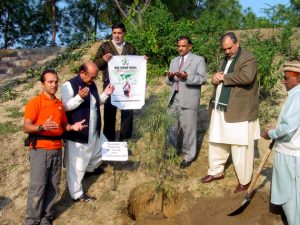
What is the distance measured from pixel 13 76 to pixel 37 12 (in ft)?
32.7

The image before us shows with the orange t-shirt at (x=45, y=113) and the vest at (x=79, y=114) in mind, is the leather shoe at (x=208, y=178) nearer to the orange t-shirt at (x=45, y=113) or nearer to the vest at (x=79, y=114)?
the vest at (x=79, y=114)

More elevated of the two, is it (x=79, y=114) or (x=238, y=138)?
(x=79, y=114)

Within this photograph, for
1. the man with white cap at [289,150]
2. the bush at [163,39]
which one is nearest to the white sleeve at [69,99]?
the man with white cap at [289,150]

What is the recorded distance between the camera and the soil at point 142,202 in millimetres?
4594

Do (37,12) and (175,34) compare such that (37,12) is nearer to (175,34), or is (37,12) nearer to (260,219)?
(175,34)

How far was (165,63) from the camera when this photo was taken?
8820mm

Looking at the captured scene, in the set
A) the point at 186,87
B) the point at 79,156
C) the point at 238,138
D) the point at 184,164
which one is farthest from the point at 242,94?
the point at 79,156

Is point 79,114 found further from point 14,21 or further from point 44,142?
point 14,21

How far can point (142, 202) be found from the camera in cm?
506

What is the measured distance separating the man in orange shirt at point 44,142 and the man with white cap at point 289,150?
6.90 ft

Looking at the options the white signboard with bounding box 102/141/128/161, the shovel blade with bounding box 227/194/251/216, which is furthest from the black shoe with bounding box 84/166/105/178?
the shovel blade with bounding box 227/194/251/216

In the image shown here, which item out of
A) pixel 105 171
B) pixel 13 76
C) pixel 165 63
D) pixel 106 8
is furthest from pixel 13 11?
pixel 105 171

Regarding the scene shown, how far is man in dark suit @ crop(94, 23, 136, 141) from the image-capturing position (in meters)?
5.34

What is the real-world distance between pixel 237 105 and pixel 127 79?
151 centimetres
